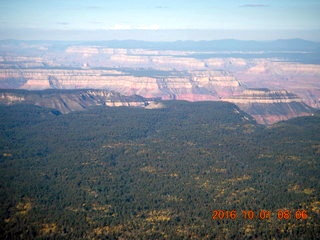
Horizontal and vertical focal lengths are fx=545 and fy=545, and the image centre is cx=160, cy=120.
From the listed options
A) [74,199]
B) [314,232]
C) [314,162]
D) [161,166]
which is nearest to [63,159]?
[161,166]

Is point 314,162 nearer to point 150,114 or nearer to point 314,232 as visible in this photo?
point 314,232
